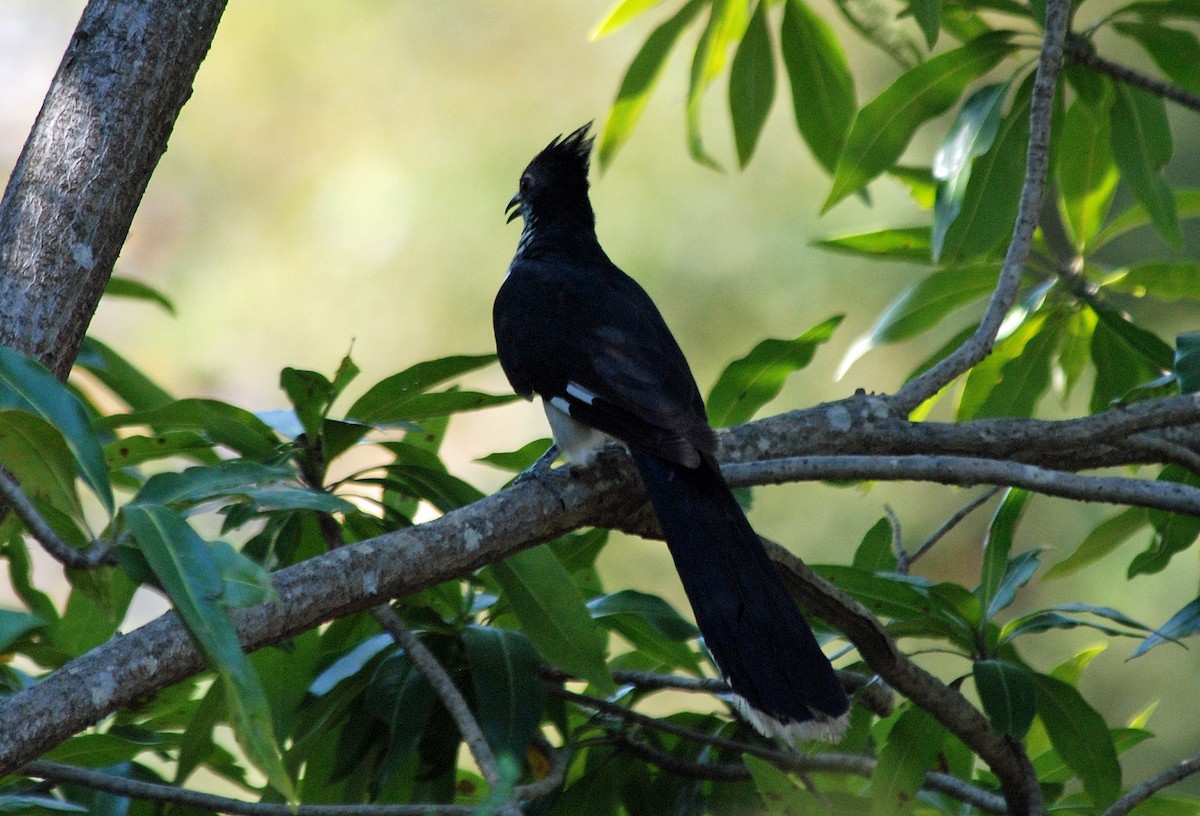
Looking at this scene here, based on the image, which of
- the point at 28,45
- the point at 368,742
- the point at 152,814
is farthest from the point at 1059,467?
the point at 28,45

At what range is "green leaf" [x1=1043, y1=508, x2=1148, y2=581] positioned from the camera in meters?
2.42

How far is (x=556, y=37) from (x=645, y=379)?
17.3 ft

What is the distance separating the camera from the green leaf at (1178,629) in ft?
6.55

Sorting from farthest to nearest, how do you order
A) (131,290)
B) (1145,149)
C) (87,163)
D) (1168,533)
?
1. (1145,149)
2. (131,290)
3. (1168,533)
4. (87,163)

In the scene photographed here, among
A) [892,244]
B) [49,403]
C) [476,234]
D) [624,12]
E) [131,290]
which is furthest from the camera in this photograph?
[476,234]

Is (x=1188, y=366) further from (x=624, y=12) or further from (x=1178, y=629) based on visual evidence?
(x=624, y=12)

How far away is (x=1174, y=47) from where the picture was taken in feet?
→ 8.71

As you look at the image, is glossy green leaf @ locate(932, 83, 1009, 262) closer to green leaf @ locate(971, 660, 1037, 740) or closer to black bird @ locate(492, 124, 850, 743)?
black bird @ locate(492, 124, 850, 743)

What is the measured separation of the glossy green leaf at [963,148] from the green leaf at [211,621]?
1666mm

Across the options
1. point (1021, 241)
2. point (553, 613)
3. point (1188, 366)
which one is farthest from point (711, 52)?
point (553, 613)

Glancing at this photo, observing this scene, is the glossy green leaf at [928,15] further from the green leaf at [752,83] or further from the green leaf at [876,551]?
the green leaf at [876,551]

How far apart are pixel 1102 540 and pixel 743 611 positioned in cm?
97

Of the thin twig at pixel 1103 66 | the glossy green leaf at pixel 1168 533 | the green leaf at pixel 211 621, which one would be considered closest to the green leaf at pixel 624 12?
the thin twig at pixel 1103 66

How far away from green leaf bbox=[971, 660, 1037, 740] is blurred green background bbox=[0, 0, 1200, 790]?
10.00 feet
